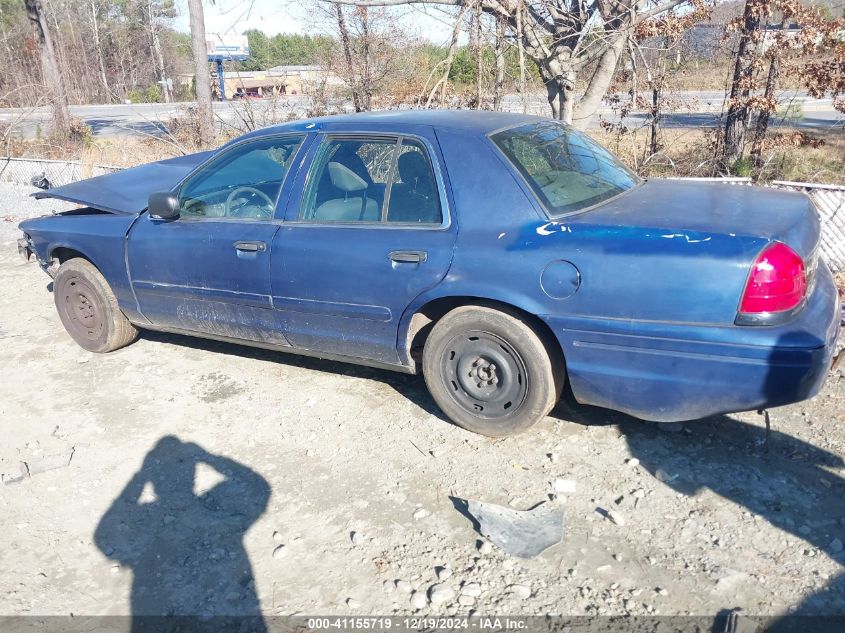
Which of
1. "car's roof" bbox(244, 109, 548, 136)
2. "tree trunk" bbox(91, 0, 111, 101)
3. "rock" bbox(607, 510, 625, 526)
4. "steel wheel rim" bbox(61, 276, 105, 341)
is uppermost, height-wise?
"tree trunk" bbox(91, 0, 111, 101)

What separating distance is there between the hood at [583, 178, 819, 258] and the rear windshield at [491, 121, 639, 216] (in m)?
0.12

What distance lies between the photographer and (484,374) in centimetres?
387

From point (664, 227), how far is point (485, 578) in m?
1.77

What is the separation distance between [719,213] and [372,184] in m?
1.91

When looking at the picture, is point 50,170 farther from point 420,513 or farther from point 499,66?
point 420,513

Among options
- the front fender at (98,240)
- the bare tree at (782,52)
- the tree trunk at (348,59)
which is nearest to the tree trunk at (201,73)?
the tree trunk at (348,59)

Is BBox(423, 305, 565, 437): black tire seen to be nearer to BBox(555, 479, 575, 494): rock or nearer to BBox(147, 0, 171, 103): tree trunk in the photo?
BBox(555, 479, 575, 494): rock

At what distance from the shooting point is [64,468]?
399cm

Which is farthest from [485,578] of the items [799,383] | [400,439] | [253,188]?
[253,188]

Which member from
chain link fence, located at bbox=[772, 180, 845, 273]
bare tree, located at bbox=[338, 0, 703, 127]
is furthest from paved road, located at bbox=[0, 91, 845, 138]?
chain link fence, located at bbox=[772, 180, 845, 273]

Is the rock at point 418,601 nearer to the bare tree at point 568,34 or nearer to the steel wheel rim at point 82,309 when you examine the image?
the steel wheel rim at point 82,309

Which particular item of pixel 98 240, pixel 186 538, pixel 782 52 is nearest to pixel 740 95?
pixel 782 52

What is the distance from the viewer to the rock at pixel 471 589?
2.82 meters

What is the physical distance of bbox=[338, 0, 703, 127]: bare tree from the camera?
7.25m
